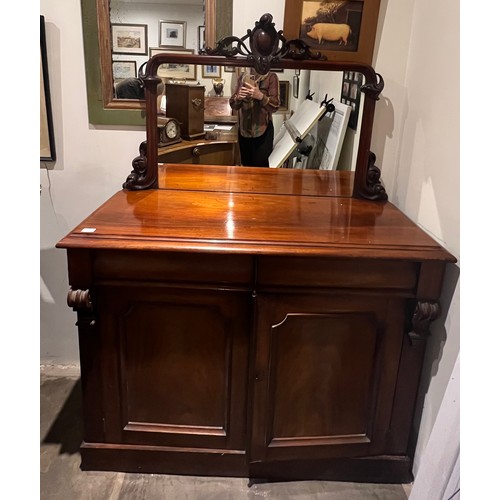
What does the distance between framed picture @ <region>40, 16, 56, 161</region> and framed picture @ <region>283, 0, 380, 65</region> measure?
2.60 ft

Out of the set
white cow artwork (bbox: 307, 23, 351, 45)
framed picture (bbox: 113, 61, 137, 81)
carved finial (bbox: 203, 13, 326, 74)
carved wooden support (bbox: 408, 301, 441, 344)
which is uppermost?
white cow artwork (bbox: 307, 23, 351, 45)

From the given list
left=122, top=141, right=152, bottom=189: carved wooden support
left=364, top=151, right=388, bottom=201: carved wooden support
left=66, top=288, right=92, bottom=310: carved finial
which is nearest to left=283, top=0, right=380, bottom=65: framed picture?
left=364, top=151, right=388, bottom=201: carved wooden support

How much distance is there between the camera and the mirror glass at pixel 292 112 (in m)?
1.51

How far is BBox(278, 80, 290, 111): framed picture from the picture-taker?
1.51 metres

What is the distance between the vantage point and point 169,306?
50.3 inches

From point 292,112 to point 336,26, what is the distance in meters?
0.30

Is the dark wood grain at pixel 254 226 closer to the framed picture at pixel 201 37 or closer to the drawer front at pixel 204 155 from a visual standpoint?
the drawer front at pixel 204 155

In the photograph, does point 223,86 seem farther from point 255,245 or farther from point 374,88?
point 255,245

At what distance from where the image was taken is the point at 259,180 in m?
1.62

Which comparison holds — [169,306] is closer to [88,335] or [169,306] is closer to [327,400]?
[88,335]

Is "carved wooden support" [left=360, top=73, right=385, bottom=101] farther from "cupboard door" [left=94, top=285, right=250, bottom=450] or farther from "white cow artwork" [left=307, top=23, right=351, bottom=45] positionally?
"cupboard door" [left=94, top=285, right=250, bottom=450]

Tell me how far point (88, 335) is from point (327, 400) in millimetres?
696
